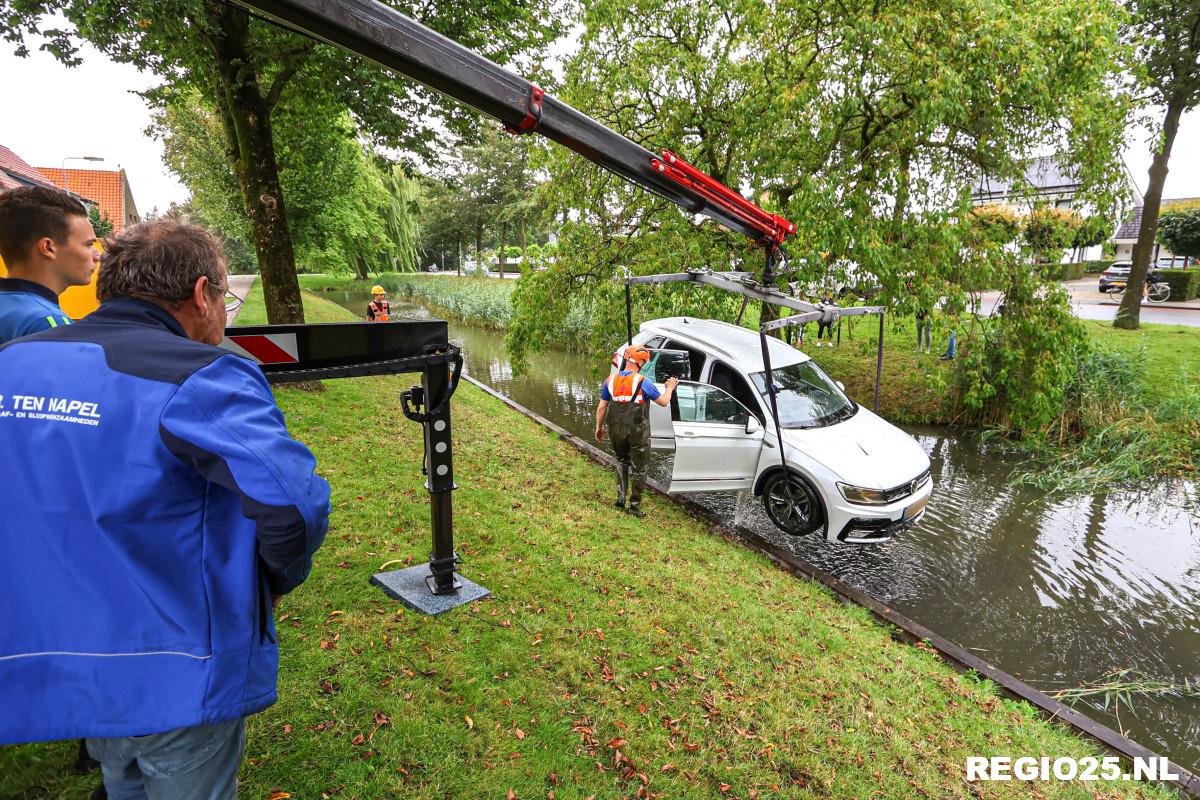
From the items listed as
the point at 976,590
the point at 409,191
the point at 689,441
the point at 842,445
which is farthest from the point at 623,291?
the point at 409,191

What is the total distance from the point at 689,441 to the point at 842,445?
1639 mm

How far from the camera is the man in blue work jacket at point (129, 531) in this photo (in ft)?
4.82

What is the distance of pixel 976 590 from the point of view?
244 inches

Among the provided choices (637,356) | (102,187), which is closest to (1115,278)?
(637,356)

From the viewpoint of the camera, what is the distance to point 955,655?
4.90 m

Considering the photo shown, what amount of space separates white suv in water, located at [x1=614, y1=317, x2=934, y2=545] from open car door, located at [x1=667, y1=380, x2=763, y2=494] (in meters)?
0.01

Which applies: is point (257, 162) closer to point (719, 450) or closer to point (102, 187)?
point (719, 450)

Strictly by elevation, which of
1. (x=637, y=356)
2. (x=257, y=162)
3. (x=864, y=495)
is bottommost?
(x=864, y=495)

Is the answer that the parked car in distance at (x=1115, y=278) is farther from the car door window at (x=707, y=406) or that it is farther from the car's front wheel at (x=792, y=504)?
the car's front wheel at (x=792, y=504)

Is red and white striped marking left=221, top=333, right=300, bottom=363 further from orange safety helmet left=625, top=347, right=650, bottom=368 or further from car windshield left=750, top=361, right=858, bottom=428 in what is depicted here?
Result: car windshield left=750, top=361, right=858, bottom=428

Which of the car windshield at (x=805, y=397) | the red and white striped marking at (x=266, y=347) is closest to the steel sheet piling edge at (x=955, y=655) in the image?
the car windshield at (x=805, y=397)

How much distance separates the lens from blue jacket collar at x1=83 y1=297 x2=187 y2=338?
161 cm

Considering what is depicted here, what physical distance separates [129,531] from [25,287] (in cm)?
186

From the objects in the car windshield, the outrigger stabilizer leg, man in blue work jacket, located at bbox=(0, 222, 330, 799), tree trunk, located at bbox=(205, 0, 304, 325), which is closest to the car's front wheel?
the car windshield
